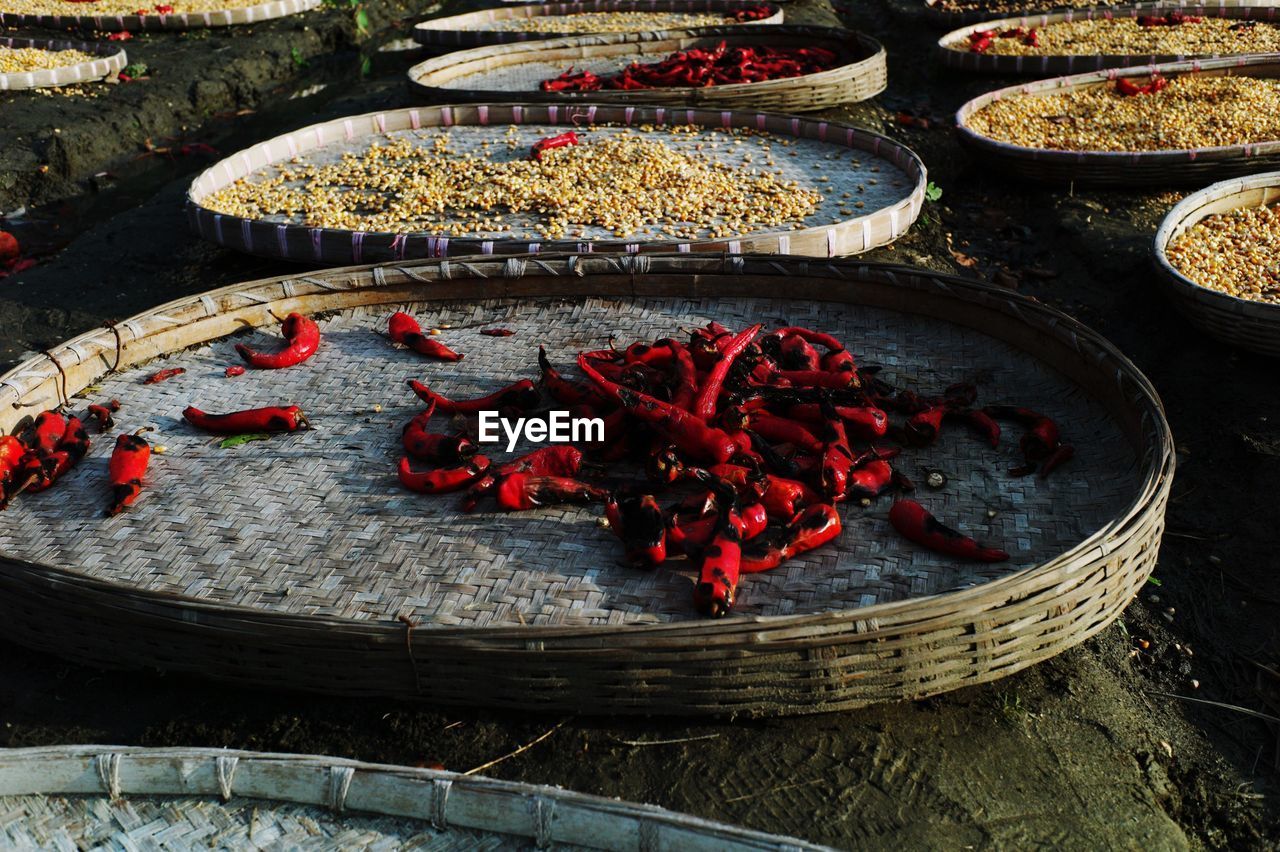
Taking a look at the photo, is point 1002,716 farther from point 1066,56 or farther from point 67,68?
point 67,68

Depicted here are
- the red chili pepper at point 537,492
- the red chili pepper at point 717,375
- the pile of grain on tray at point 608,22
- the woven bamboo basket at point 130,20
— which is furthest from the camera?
the woven bamboo basket at point 130,20

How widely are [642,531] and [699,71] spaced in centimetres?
570

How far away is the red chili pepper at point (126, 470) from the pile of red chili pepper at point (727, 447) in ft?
2.75

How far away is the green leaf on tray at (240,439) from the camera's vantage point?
374cm

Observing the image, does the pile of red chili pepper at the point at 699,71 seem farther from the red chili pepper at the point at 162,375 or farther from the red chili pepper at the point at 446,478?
the red chili pepper at the point at 446,478

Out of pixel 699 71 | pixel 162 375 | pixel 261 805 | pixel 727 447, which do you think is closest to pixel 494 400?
pixel 727 447

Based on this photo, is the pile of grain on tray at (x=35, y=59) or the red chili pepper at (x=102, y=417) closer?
the red chili pepper at (x=102, y=417)

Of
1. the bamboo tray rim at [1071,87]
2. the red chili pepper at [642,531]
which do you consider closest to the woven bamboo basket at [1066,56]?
the bamboo tray rim at [1071,87]

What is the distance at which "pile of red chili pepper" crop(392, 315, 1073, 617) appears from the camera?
3045 millimetres

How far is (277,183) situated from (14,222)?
2335 mm

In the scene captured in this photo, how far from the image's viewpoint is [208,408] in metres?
3.99

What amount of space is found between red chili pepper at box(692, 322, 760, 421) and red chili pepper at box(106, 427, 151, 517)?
1794mm

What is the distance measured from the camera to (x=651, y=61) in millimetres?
8867

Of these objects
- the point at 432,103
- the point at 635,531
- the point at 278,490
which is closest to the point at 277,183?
the point at 432,103
